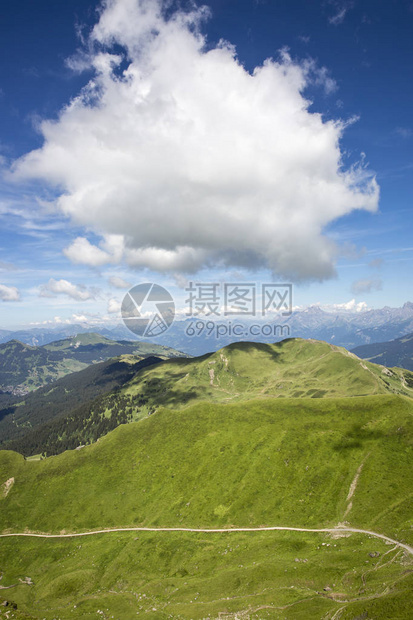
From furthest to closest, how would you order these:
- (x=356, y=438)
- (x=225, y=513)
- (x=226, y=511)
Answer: (x=356, y=438)
(x=226, y=511)
(x=225, y=513)

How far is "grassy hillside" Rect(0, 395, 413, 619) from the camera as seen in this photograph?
59281 millimetres

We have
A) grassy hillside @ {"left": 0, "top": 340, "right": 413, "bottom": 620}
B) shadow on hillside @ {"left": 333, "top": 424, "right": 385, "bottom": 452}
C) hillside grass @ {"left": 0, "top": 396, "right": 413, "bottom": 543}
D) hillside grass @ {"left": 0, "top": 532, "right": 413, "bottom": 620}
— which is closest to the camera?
hillside grass @ {"left": 0, "top": 532, "right": 413, "bottom": 620}

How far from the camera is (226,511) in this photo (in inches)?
3841

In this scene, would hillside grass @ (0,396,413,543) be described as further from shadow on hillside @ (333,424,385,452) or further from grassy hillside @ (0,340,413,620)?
grassy hillside @ (0,340,413,620)

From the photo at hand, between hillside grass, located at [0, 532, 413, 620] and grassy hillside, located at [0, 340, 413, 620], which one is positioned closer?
hillside grass, located at [0, 532, 413, 620]

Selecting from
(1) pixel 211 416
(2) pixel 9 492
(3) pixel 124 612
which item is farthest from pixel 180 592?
(2) pixel 9 492

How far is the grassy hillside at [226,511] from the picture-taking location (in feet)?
194

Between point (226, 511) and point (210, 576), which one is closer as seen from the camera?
point (210, 576)

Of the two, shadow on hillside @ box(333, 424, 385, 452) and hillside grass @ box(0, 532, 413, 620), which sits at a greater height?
shadow on hillside @ box(333, 424, 385, 452)

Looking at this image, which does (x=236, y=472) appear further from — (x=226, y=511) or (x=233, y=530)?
(x=233, y=530)

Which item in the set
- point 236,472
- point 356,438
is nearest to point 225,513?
point 236,472

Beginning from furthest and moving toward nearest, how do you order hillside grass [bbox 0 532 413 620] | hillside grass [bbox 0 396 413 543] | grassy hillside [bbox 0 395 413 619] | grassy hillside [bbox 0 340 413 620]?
hillside grass [bbox 0 396 413 543], grassy hillside [bbox 0 395 413 619], grassy hillside [bbox 0 340 413 620], hillside grass [bbox 0 532 413 620]

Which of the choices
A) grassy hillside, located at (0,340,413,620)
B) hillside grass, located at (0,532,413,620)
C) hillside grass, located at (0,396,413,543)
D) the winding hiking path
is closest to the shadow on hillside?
hillside grass, located at (0,396,413,543)

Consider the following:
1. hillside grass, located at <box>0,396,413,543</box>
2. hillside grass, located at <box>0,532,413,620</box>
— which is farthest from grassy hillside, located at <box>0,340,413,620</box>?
hillside grass, located at <box>0,396,413,543</box>
